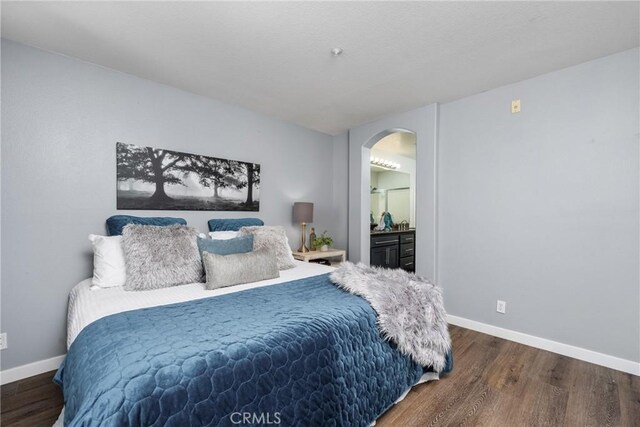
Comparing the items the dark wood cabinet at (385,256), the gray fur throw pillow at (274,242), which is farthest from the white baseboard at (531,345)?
the dark wood cabinet at (385,256)

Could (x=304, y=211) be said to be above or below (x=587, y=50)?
below

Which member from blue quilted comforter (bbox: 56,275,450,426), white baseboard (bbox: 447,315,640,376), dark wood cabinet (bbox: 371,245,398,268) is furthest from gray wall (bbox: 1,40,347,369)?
white baseboard (bbox: 447,315,640,376)

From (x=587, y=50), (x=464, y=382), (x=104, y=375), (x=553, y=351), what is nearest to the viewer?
(x=104, y=375)

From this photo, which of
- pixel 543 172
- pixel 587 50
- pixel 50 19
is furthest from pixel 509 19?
pixel 50 19

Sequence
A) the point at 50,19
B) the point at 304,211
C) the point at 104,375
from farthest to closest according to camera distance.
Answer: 1. the point at 304,211
2. the point at 50,19
3. the point at 104,375

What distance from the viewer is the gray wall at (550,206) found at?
219 centimetres

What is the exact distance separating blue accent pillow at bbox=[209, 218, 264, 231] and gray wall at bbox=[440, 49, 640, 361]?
219cm

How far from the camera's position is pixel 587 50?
2152mm

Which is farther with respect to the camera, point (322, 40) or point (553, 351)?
point (553, 351)

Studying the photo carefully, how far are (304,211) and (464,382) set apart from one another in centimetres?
235

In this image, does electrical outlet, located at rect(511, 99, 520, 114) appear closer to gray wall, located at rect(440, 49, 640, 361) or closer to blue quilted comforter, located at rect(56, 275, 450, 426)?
gray wall, located at rect(440, 49, 640, 361)

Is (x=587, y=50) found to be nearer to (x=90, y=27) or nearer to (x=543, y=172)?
(x=543, y=172)

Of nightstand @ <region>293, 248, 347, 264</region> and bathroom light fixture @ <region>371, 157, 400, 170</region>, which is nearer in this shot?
nightstand @ <region>293, 248, 347, 264</region>

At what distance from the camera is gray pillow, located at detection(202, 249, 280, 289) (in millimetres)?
1979
